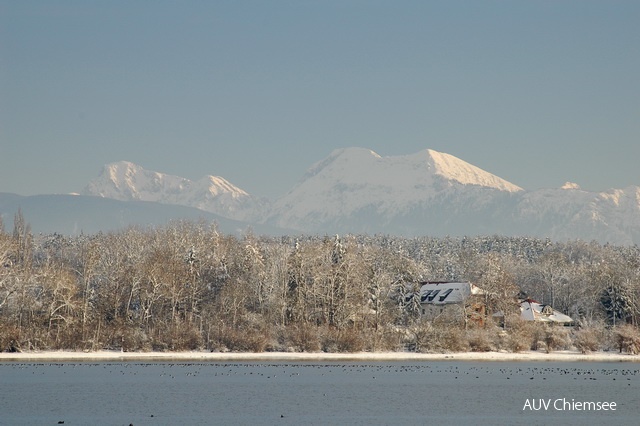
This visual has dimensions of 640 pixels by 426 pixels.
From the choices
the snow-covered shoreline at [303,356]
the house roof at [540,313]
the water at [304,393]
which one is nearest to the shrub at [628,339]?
the snow-covered shoreline at [303,356]

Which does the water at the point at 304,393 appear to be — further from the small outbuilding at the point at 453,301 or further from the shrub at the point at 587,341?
the small outbuilding at the point at 453,301

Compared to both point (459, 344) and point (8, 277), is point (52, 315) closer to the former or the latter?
point (8, 277)

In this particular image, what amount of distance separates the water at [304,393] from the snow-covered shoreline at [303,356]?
4959mm

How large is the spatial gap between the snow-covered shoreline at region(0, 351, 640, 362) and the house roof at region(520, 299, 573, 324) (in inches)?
622

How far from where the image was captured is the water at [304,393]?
53.5 m

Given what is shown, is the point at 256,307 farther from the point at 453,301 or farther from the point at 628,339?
the point at 628,339

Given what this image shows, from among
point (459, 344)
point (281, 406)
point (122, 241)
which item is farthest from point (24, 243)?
point (281, 406)

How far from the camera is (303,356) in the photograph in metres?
95.9

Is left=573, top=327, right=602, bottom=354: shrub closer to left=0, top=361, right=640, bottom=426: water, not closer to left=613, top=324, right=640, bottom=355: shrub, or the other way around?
left=613, top=324, right=640, bottom=355: shrub

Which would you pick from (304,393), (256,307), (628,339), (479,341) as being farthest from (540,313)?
(304,393)

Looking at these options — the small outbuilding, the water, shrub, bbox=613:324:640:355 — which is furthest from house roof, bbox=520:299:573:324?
the water

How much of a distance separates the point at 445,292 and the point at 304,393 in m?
68.8

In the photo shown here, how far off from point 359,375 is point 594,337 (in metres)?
38.6

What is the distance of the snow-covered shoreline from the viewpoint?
88.7 meters
